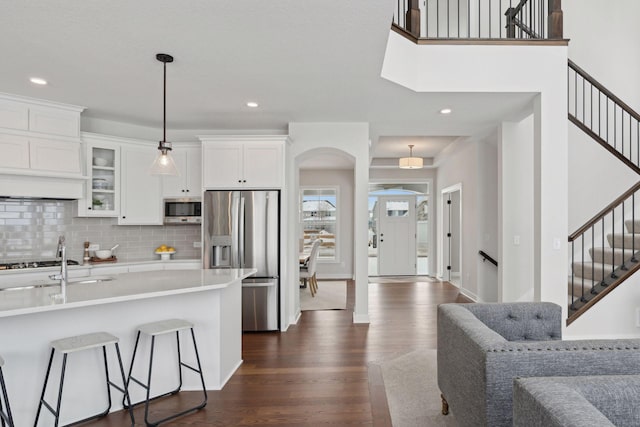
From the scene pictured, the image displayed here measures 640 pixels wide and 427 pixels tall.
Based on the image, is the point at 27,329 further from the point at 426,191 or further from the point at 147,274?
the point at 426,191

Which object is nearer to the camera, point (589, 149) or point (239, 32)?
point (239, 32)

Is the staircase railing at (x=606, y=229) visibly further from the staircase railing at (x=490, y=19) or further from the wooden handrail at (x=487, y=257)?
the wooden handrail at (x=487, y=257)

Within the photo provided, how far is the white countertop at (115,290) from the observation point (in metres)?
2.12

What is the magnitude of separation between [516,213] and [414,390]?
2810 millimetres

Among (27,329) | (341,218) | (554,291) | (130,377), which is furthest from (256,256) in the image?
(341,218)

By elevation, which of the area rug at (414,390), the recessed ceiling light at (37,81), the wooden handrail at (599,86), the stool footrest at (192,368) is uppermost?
the wooden handrail at (599,86)

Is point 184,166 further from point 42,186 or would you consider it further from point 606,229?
point 606,229

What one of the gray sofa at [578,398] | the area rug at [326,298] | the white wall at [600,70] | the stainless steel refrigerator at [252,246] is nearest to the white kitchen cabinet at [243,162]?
the stainless steel refrigerator at [252,246]

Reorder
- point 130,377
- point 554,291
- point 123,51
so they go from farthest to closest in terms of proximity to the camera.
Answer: point 554,291 → point 123,51 → point 130,377

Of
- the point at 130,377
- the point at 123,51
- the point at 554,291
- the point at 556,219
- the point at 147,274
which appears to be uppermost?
the point at 123,51

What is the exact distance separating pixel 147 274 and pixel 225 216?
140 centimetres

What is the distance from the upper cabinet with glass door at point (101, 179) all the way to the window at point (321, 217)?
4.56 m

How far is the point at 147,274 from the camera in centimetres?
335

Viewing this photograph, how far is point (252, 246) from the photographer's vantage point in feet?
15.0
